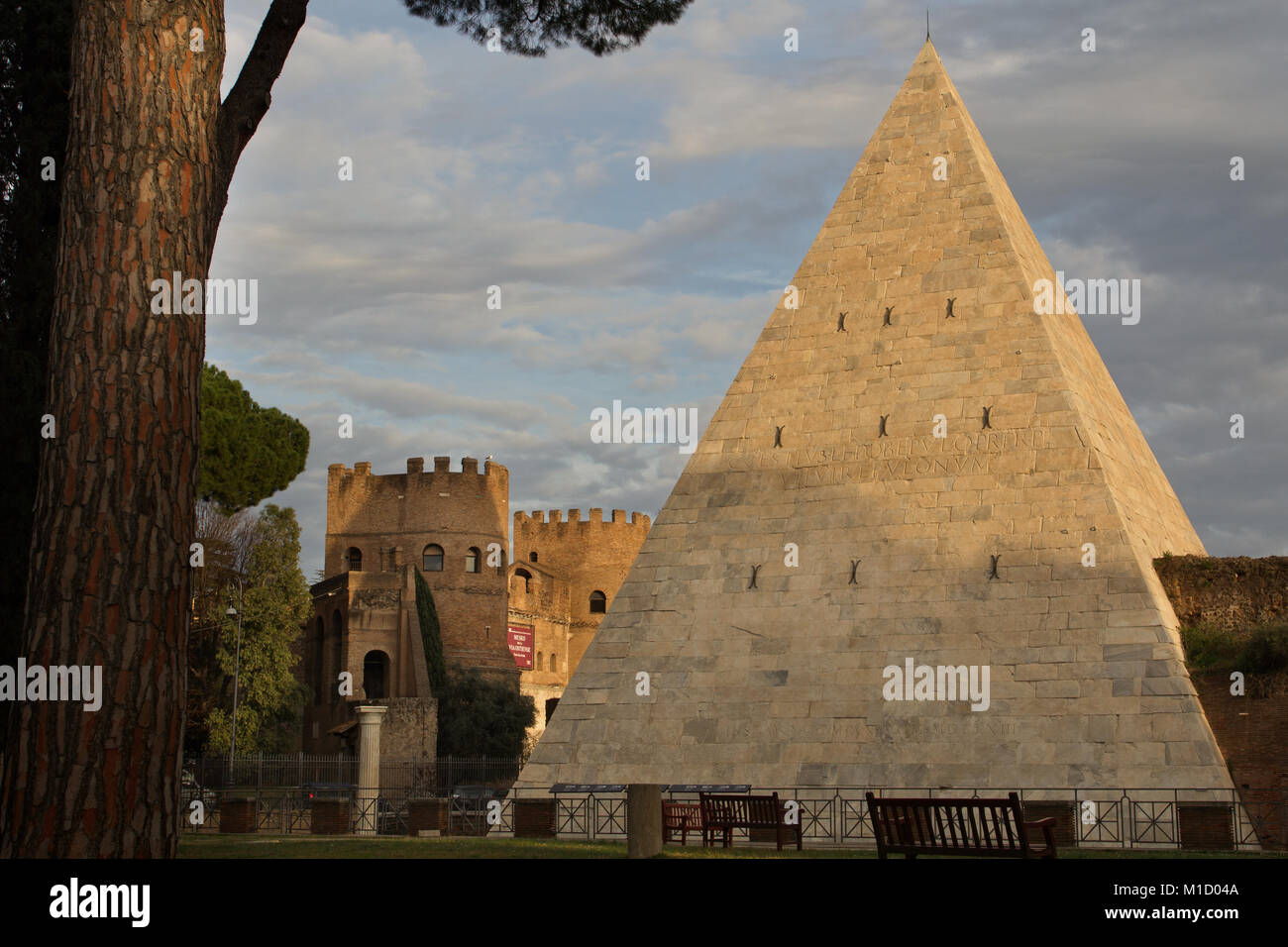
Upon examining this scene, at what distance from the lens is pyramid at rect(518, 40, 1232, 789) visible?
51.7 ft

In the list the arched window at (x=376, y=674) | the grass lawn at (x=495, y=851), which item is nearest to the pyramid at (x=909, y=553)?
the grass lawn at (x=495, y=851)

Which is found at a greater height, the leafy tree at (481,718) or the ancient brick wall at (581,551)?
the ancient brick wall at (581,551)

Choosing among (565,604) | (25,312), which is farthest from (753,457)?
(565,604)

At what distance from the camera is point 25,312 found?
11047mm

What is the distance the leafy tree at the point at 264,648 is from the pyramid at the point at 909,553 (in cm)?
1902

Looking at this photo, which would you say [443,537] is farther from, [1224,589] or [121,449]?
[121,449]

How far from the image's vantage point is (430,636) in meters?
45.2

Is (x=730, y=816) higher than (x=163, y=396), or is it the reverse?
(x=163, y=396)

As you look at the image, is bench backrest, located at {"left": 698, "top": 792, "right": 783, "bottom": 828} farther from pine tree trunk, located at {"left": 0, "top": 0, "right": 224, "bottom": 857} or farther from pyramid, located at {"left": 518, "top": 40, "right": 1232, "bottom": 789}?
pine tree trunk, located at {"left": 0, "top": 0, "right": 224, "bottom": 857}

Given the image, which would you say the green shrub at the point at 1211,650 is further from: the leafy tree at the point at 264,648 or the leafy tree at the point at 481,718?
the leafy tree at the point at 481,718

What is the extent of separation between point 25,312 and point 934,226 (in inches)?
500

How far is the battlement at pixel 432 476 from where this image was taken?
165 ft
